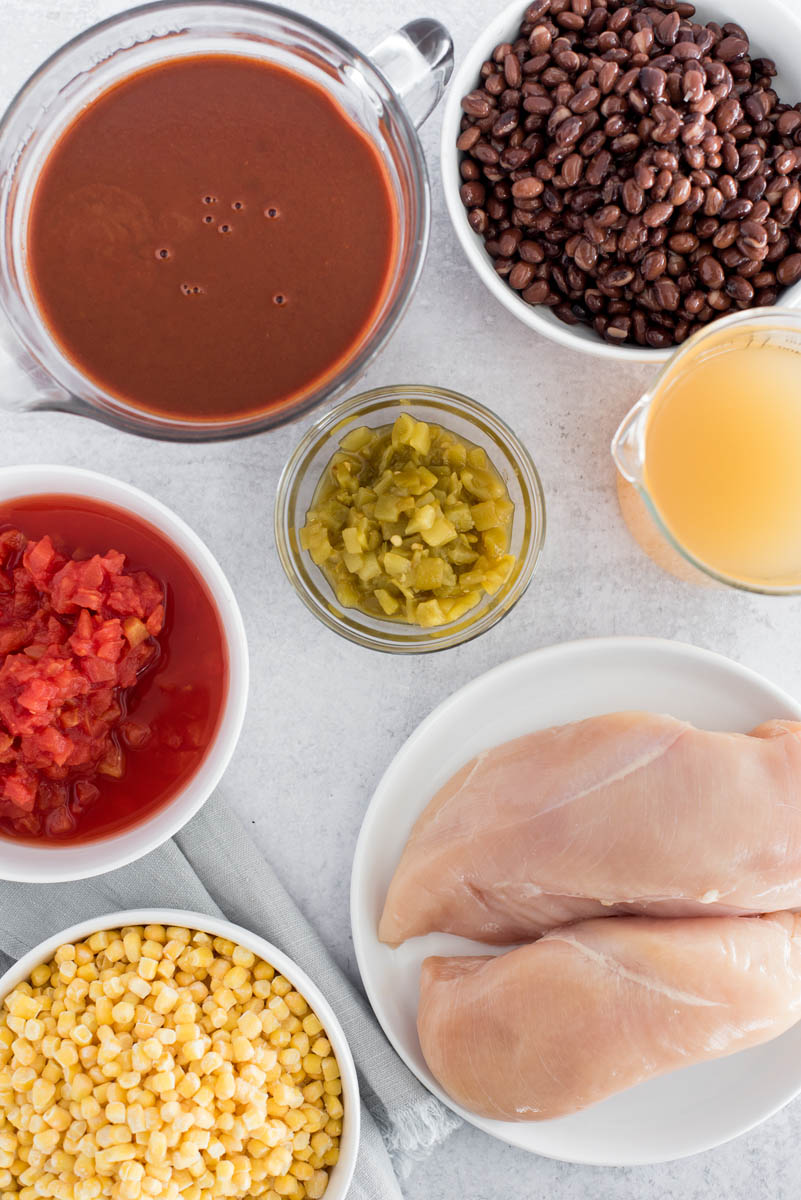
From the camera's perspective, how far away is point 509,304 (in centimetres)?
205

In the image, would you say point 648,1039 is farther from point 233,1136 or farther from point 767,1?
point 767,1

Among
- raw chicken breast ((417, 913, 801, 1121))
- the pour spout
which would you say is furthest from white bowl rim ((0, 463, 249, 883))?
the pour spout

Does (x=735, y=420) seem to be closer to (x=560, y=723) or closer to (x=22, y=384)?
(x=560, y=723)

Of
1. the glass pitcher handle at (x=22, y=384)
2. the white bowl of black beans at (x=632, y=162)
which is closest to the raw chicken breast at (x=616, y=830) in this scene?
the white bowl of black beans at (x=632, y=162)

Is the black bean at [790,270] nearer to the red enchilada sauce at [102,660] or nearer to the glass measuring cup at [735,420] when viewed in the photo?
the glass measuring cup at [735,420]

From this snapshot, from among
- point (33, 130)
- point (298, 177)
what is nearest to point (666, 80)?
point (298, 177)

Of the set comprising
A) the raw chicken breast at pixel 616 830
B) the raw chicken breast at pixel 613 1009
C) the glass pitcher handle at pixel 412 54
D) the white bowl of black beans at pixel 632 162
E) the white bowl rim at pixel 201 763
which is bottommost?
the raw chicken breast at pixel 613 1009

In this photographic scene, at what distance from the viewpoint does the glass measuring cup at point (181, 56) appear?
175 cm

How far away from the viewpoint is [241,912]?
7.42 ft

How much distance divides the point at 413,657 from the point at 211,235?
1016 mm

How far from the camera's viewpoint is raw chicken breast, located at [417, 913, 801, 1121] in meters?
1.97

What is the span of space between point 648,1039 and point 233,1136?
0.85 metres

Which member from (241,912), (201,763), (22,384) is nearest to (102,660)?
(201,763)

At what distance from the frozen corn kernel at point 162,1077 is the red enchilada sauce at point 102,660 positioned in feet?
1.14
